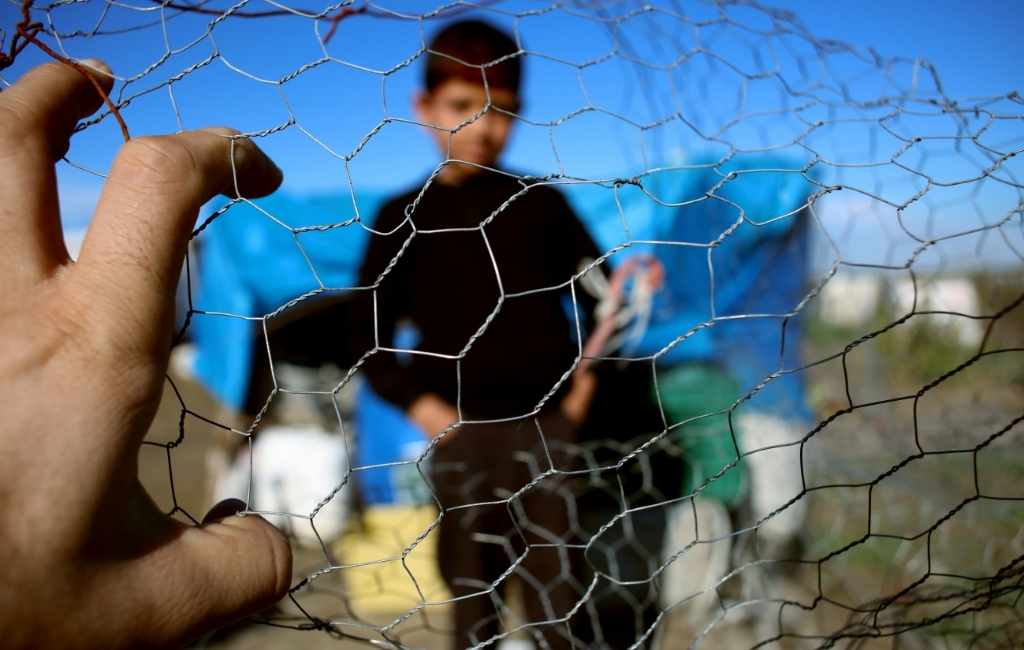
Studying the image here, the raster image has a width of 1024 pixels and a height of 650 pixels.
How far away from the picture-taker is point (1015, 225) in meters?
0.64

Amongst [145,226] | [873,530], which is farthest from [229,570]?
[873,530]

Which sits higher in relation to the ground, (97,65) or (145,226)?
(97,65)

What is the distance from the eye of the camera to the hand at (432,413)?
95 centimetres

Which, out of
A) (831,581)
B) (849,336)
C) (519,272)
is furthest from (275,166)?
(849,336)

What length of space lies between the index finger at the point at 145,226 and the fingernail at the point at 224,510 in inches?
4.8

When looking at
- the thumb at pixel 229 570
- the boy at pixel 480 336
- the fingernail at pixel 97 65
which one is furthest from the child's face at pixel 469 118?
the thumb at pixel 229 570

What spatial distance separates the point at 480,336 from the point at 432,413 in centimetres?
12

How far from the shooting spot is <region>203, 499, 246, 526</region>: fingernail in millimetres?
396

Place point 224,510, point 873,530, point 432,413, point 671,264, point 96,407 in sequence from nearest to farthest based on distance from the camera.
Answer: point 96,407
point 224,510
point 432,413
point 873,530
point 671,264

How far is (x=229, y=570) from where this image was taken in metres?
0.35

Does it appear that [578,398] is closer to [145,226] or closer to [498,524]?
[498,524]

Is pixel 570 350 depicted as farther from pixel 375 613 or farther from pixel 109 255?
pixel 375 613

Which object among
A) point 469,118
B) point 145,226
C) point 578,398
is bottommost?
point 145,226

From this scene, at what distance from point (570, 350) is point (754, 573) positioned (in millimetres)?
717
